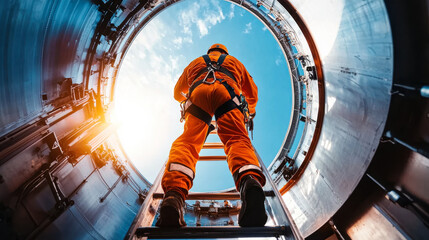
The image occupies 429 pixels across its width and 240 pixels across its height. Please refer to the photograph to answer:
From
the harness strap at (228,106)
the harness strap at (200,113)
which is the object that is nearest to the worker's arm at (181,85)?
the harness strap at (200,113)

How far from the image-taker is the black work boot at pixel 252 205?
5.21 feet

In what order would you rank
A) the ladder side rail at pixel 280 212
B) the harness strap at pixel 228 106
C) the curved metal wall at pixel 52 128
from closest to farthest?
the ladder side rail at pixel 280 212, the curved metal wall at pixel 52 128, the harness strap at pixel 228 106

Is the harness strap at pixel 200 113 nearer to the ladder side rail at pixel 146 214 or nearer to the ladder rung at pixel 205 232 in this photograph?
the ladder side rail at pixel 146 214

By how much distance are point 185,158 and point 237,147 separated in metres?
0.60

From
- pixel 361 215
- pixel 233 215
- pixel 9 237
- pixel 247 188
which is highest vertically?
pixel 233 215

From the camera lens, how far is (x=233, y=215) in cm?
506

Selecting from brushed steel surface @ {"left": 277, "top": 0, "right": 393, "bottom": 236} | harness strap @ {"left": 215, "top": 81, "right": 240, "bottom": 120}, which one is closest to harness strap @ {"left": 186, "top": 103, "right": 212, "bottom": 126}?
harness strap @ {"left": 215, "top": 81, "right": 240, "bottom": 120}

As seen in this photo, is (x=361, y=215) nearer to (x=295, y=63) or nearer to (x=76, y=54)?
(x=295, y=63)

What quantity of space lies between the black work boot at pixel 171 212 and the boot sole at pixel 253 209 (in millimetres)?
571

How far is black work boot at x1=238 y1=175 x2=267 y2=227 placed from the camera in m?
1.59

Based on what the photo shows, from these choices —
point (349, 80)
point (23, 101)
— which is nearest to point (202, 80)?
point (349, 80)

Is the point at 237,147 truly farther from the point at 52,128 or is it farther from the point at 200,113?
the point at 52,128

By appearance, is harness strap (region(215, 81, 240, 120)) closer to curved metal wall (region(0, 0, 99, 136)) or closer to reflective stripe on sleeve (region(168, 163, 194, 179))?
reflective stripe on sleeve (region(168, 163, 194, 179))

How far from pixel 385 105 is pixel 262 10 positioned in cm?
445
